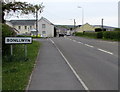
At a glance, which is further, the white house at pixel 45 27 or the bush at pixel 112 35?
the white house at pixel 45 27

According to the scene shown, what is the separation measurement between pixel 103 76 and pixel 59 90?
3.10 meters

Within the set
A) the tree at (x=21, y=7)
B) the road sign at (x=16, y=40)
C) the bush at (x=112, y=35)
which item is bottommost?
the road sign at (x=16, y=40)

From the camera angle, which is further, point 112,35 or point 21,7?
point 112,35

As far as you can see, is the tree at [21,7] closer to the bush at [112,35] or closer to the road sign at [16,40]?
the road sign at [16,40]

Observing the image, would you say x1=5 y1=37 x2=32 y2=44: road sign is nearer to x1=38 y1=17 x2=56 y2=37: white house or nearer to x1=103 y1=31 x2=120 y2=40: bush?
x1=103 y1=31 x2=120 y2=40: bush

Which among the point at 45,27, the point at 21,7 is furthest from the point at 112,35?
the point at 45,27

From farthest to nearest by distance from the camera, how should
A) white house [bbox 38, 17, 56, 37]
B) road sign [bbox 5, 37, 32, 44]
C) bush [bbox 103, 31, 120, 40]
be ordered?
1. white house [bbox 38, 17, 56, 37]
2. bush [bbox 103, 31, 120, 40]
3. road sign [bbox 5, 37, 32, 44]

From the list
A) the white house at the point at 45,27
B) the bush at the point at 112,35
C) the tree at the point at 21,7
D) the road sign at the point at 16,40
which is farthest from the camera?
the white house at the point at 45,27

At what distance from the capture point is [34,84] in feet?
30.5

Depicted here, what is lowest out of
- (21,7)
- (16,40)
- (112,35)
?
(16,40)

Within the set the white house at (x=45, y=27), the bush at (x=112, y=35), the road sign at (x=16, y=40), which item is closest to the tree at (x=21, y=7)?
the road sign at (x=16, y=40)

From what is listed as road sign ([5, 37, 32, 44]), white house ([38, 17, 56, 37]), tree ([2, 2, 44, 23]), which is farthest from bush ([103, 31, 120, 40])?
white house ([38, 17, 56, 37])

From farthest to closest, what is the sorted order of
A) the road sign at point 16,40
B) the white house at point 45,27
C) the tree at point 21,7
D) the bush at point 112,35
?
the white house at point 45,27 < the bush at point 112,35 < the tree at point 21,7 < the road sign at point 16,40

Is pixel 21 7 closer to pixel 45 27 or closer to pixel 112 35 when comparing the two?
pixel 112 35
